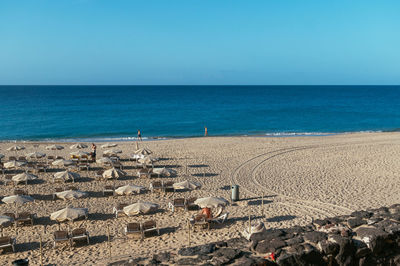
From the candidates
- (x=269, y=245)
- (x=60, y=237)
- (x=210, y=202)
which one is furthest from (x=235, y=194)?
(x=269, y=245)

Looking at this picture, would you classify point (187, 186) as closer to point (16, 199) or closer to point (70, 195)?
point (70, 195)

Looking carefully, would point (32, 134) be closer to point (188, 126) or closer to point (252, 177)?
point (188, 126)

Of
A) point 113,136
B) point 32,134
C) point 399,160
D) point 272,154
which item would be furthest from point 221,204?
point 32,134

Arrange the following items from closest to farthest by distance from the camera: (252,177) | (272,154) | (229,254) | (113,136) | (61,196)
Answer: (229,254), (61,196), (252,177), (272,154), (113,136)

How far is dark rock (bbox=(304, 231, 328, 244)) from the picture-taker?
6632 mm

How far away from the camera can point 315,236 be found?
22.1 ft

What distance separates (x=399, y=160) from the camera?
23.4 meters

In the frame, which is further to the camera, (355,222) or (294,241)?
(355,222)

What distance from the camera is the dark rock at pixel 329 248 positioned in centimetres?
636

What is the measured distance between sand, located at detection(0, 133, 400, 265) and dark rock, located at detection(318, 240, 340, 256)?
18.7 feet

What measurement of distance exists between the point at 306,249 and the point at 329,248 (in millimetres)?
409

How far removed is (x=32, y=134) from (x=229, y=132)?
76.3 feet

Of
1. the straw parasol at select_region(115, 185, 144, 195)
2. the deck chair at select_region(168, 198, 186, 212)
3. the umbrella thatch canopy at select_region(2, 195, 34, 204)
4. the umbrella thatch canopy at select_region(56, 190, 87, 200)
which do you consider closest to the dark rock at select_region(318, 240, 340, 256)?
the deck chair at select_region(168, 198, 186, 212)

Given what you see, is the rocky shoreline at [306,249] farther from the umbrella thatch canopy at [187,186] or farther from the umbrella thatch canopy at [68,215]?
the umbrella thatch canopy at [187,186]
